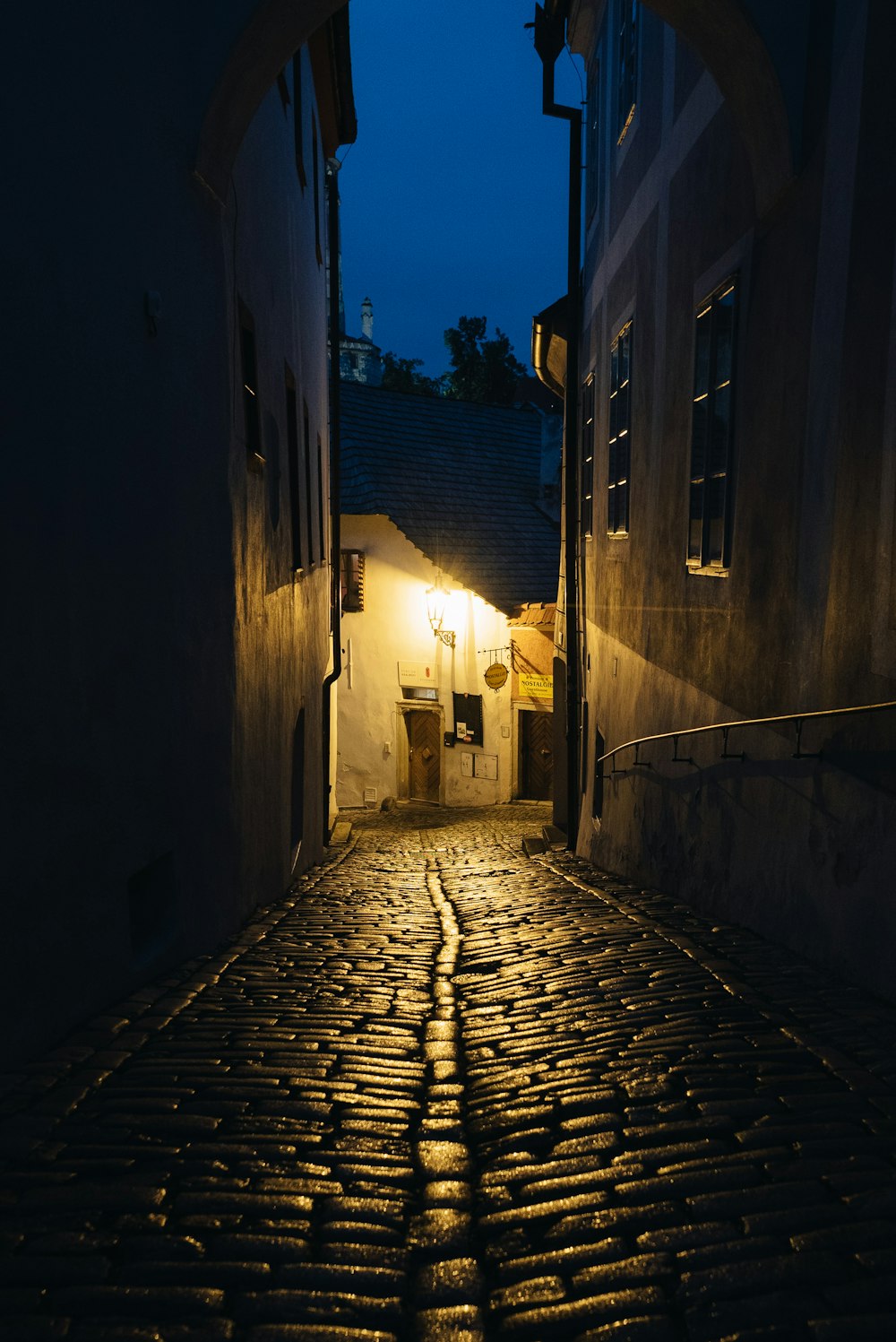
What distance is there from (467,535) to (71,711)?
23.1 metres

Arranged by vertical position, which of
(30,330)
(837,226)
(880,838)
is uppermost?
(837,226)

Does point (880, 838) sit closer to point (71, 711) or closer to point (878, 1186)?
point (878, 1186)

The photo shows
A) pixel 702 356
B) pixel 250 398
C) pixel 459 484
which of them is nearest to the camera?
pixel 702 356

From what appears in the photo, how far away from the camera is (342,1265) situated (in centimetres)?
321

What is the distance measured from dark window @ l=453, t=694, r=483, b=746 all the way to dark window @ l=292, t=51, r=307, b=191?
614 inches

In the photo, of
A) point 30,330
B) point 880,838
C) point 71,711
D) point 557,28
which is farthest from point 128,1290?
point 557,28

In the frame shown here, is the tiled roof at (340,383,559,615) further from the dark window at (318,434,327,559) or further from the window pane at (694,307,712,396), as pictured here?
the window pane at (694,307,712,396)

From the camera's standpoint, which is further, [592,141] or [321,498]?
[321,498]

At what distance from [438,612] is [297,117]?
15475mm

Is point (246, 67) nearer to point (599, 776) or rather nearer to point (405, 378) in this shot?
point (599, 776)

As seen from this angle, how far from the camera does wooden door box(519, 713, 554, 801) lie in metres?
27.6

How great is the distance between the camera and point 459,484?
29266mm

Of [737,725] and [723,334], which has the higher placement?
[723,334]

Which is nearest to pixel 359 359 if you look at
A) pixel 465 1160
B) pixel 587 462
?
pixel 587 462
